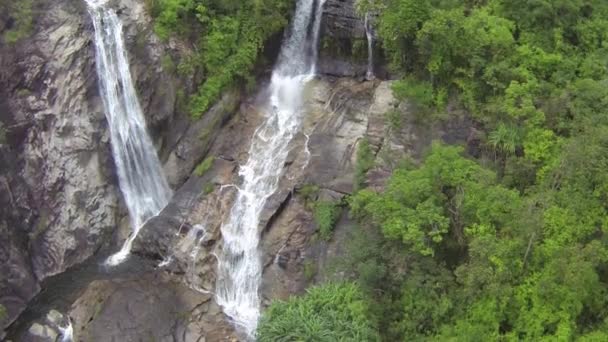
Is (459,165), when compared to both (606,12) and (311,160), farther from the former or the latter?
(606,12)

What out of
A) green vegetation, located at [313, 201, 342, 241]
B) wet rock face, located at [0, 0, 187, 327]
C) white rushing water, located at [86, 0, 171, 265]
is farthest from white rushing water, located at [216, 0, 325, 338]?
wet rock face, located at [0, 0, 187, 327]

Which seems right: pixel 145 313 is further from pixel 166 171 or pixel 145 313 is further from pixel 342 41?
pixel 342 41

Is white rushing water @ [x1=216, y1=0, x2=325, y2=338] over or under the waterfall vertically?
under

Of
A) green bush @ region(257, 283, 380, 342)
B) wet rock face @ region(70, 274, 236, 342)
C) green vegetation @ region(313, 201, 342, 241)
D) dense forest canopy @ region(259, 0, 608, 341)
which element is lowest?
wet rock face @ region(70, 274, 236, 342)

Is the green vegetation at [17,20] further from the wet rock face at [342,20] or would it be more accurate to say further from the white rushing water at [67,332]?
the wet rock face at [342,20]

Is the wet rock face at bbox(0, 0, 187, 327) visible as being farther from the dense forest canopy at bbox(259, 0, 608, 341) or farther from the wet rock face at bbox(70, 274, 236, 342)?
the dense forest canopy at bbox(259, 0, 608, 341)

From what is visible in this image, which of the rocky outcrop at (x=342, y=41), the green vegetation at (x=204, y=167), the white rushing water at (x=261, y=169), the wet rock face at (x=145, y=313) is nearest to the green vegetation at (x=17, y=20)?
the green vegetation at (x=204, y=167)

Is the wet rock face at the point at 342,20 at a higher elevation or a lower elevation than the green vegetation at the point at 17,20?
lower
